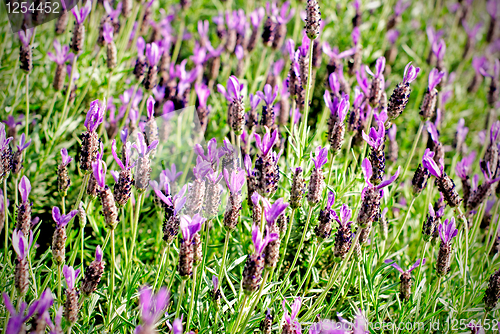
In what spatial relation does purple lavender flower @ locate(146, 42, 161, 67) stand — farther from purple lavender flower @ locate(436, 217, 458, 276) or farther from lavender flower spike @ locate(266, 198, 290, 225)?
purple lavender flower @ locate(436, 217, 458, 276)

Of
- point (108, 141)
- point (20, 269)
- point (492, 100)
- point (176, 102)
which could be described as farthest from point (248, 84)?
point (20, 269)

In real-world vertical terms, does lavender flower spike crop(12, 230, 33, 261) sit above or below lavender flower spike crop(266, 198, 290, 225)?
below

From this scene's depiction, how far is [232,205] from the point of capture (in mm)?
1246

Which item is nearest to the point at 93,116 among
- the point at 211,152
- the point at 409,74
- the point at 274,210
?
the point at 211,152

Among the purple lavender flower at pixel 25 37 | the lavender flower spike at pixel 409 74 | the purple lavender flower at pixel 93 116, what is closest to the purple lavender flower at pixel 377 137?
the lavender flower spike at pixel 409 74

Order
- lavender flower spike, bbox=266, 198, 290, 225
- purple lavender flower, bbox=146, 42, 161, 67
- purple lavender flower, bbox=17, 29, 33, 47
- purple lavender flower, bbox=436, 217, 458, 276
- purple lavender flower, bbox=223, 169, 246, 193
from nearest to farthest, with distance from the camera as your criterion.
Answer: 1. lavender flower spike, bbox=266, 198, 290, 225
2. purple lavender flower, bbox=223, 169, 246, 193
3. purple lavender flower, bbox=436, 217, 458, 276
4. purple lavender flower, bbox=17, 29, 33, 47
5. purple lavender flower, bbox=146, 42, 161, 67

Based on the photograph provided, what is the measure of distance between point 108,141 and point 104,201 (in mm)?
1053

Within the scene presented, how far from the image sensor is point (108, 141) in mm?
2199

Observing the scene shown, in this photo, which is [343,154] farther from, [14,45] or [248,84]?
[14,45]

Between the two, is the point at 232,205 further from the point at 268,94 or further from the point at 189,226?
the point at 268,94

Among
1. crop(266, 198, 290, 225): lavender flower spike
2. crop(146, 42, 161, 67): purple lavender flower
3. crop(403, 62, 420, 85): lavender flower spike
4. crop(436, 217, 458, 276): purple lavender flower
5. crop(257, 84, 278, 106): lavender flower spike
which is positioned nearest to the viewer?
crop(266, 198, 290, 225): lavender flower spike

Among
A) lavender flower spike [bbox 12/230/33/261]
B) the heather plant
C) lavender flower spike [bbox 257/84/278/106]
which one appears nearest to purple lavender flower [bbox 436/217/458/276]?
the heather plant

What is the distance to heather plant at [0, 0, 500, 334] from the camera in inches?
49.2

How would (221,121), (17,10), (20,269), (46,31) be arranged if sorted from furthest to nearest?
(46,31), (221,121), (17,10), (20,269)
